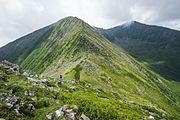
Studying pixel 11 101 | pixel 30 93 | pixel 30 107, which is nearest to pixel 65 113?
pixel 30 107

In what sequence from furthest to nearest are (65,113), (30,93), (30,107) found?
(30,93), (30,107), (65,113)

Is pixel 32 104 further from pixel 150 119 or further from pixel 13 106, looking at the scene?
pixel 150 119

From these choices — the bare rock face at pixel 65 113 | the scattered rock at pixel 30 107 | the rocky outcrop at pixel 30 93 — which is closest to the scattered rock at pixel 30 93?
the rocky outcrop at pixel 30 93

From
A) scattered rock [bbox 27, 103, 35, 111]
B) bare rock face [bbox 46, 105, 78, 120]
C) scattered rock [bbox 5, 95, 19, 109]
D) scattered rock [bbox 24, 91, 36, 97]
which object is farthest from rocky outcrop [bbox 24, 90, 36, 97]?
bare rock face [bbox 46, 105, 78, 120]

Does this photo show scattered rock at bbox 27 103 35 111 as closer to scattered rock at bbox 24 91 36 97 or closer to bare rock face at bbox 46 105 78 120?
bare rock face at bbox 46 105 78 120

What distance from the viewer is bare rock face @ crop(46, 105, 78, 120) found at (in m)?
64.2

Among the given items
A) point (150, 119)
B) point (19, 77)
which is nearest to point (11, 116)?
point (19, 77)

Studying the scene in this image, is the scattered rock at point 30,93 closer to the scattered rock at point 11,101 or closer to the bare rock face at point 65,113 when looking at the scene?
the scattered rock at point 11,101

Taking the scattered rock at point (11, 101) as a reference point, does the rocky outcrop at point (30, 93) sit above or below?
above

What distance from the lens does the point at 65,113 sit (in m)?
65.1

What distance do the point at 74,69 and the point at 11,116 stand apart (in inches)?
5338

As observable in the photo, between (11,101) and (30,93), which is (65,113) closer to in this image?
(11,101)

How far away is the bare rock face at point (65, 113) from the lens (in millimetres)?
64250

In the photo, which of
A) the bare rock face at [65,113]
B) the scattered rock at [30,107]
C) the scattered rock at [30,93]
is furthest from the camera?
the scattered rock at [30,93]
